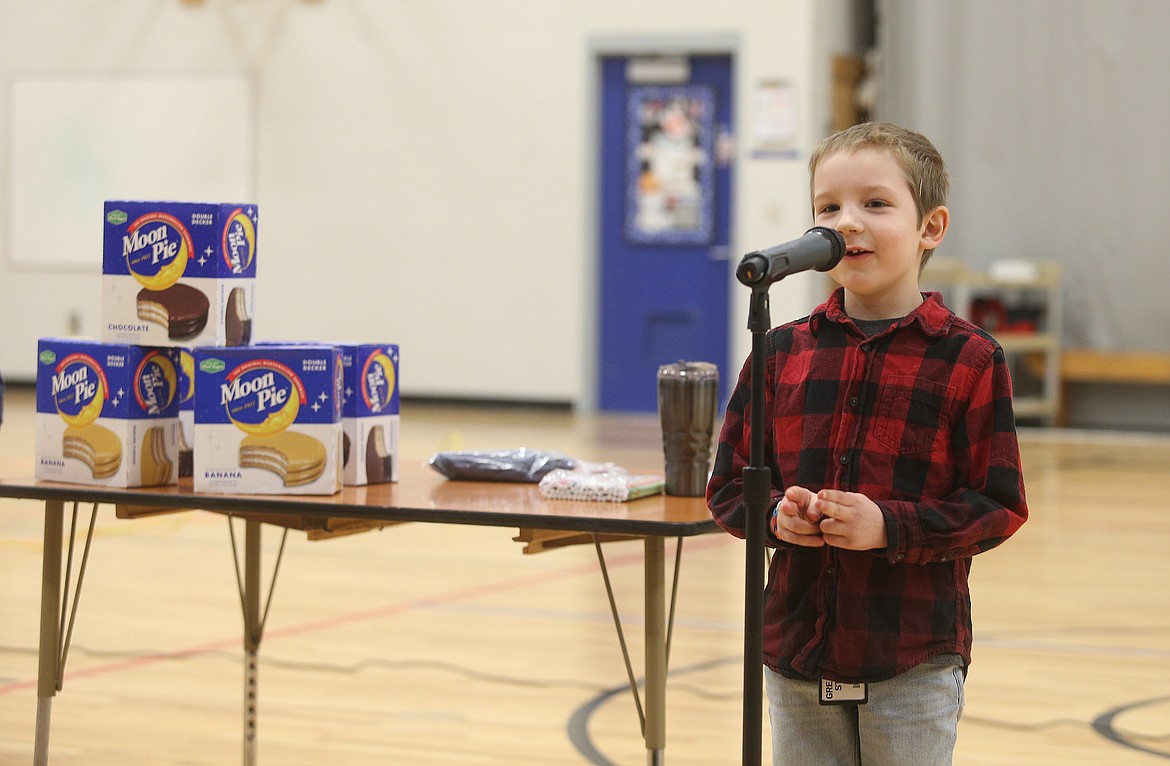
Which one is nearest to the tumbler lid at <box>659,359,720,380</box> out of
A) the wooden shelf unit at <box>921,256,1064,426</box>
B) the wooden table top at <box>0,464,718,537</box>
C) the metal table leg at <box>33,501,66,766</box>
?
the wooden table top at <box>0,464,718,537</box>

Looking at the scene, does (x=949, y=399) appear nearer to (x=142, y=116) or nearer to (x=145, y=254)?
(x=145, y=254)

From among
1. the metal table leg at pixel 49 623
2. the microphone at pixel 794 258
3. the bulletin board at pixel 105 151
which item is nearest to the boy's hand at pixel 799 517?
the microphone at pixel 794 258

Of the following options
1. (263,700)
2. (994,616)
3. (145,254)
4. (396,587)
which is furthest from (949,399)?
(396,587)

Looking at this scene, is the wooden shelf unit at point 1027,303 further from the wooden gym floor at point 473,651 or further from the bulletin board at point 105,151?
the bulletin board at point 105,151

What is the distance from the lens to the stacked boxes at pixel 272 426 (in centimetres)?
253

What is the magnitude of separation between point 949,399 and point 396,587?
11.5 feet

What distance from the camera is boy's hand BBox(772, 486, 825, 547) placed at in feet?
5.50

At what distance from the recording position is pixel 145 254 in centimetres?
266

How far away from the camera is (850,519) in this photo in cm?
166

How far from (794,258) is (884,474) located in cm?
32

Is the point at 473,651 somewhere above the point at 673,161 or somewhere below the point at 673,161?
below

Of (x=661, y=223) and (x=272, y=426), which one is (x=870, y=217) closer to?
(x=272, y=426)

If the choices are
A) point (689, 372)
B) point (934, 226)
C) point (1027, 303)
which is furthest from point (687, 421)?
point (1027, 303)

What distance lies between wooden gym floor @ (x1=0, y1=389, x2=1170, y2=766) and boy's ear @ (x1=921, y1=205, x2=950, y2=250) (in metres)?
1.65
